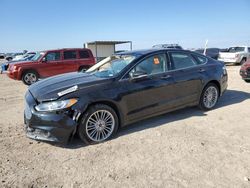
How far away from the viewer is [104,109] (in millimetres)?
3895

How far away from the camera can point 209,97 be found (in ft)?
18.2

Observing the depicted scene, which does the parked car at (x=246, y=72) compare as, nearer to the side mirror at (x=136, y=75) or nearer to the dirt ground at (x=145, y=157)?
the dirt ground at (x=145, y=157)

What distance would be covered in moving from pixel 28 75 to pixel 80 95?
830 centimetres

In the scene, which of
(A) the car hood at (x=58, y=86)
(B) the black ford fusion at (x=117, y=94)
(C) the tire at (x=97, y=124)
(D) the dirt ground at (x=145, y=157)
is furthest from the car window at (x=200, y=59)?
(C) the tire at (x=97, y=124)

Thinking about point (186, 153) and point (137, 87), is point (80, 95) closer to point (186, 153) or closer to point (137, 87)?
point (137, 87)

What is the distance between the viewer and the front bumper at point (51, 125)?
139 inches

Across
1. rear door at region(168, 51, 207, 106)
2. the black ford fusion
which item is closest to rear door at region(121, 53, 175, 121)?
the black ford fusion

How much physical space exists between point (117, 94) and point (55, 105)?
1.08 metres

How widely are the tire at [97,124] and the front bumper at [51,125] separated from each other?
20 centimetres

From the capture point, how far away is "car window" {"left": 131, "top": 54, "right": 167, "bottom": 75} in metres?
4.44

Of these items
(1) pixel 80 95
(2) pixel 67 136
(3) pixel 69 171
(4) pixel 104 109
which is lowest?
(3) pixel 69 171

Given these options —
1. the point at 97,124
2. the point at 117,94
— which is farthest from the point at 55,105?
the point at 117,94

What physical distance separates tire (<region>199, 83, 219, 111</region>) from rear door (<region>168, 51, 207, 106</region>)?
0.70 feet

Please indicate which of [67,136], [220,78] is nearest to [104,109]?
[67,136]
